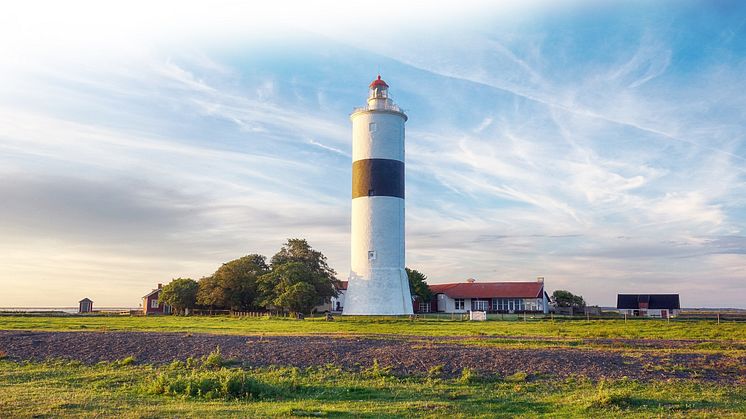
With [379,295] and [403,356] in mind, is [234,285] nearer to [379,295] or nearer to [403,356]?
[379,295]

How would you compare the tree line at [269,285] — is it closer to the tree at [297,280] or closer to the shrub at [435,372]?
the tree at [297,280]

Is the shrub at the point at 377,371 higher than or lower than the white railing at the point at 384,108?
lower

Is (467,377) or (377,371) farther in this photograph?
(377,371)

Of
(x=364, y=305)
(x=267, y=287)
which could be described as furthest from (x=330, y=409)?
(x=267, y=287)

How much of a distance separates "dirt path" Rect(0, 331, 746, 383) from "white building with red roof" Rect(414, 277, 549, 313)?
2016 inches

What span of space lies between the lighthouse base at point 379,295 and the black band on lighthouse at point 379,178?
22.9 ft

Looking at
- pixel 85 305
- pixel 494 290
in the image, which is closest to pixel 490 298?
pixel 494 290

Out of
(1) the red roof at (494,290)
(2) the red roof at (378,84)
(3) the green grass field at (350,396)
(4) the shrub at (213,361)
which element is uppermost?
(2) the red roof at (378,84)

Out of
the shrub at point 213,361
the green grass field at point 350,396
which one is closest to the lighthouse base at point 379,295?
the shrub at point 213,361

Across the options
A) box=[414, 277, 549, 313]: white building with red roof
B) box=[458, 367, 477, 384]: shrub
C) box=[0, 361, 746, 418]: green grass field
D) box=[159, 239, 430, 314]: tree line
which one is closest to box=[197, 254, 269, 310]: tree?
box=[159, 239, 430, 314]: tree line

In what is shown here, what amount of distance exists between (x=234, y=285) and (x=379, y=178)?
21.1m

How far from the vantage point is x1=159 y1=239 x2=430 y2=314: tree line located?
58.2m

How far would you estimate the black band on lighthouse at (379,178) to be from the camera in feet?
182

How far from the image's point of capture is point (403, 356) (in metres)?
19.2
